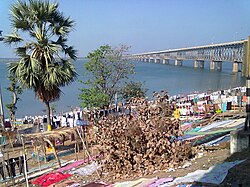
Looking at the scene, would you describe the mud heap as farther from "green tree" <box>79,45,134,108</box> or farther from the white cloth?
"green tree" <box>79,45,134,108</box>

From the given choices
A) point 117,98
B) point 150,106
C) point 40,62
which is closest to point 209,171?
point 150,106

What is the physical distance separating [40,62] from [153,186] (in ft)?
24.5

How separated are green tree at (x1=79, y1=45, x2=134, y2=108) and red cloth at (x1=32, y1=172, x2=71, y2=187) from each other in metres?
9.59

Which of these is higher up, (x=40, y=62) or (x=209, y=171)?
(x=40, y=62)

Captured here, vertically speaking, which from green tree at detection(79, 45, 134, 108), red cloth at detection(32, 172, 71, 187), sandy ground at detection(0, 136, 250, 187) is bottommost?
red cloth at detection(32, 172, 71, 187)

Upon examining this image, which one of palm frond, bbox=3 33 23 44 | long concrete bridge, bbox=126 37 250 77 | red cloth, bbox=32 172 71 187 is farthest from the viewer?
long concrete bridge, bbox=126 37 250 77

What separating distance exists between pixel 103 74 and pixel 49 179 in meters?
11.7

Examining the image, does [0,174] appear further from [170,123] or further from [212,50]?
[212,50]

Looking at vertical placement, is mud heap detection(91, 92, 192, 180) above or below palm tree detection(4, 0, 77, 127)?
below

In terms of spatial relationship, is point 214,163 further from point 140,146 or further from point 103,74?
point 103,74

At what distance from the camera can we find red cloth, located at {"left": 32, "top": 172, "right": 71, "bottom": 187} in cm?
768

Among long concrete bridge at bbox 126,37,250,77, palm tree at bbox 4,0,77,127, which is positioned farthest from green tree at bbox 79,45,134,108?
long concrete bridge at bbox 126,37,250,77

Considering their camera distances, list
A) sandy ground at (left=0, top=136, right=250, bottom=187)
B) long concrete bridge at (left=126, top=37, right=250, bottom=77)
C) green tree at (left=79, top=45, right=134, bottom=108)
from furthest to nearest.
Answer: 1. long concrete bridge at (left=126, top=37, right=250, bottom=77)
2. green tree at (left=79, top=45, right=134, bottom=108)
3. sandy ground at (left=0, top=136, right=250, bottom=187)

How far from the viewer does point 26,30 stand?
11.5 meters
